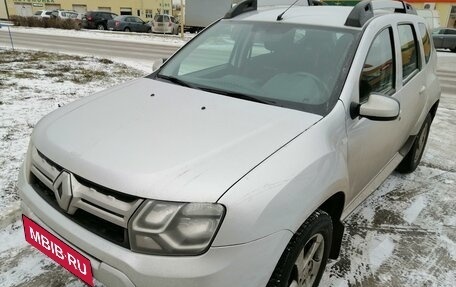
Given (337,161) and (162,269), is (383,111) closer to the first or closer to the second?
(337,161)

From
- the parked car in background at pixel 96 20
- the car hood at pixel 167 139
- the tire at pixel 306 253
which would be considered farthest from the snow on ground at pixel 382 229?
the parked car in background at pixel 96 20

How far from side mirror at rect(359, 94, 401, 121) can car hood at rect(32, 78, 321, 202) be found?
345mm

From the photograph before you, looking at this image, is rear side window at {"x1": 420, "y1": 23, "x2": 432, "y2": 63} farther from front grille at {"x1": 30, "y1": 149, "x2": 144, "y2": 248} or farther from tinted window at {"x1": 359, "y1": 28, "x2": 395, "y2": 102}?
front grille at {"x1": 30, "y1": 149, "x2": 144, "y2": 248}

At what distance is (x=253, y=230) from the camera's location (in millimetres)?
1606

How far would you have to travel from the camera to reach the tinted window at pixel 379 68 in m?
2.60

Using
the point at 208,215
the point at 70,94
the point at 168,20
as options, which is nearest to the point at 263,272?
the point at 208,215

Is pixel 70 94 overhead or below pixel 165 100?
below

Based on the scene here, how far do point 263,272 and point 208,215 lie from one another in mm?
361

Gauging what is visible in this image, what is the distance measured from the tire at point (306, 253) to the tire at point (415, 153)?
234 centimetres

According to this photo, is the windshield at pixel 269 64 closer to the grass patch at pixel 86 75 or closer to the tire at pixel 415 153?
the tire at pixel 415 153

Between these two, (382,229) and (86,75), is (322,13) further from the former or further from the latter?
(86,75)

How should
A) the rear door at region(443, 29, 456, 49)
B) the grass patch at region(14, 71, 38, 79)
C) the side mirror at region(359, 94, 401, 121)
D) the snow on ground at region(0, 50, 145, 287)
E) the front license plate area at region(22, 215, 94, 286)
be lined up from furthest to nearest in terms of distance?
the rear door at region(443, 29, 456, 49) → the grass patch at region(14, 71, 38, 79) → the snow on ground at region(0, 50, 145, 287) → the side mirror at region(359, 94, 401, 121) → the front license plate area at region(22, 215, 94, 286)

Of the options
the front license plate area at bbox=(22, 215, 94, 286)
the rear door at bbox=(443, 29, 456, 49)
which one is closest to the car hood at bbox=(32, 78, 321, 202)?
the front license plate area at bbox=(22, 215, 94, 286)

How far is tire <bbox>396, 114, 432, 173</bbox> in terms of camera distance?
13.7ft
